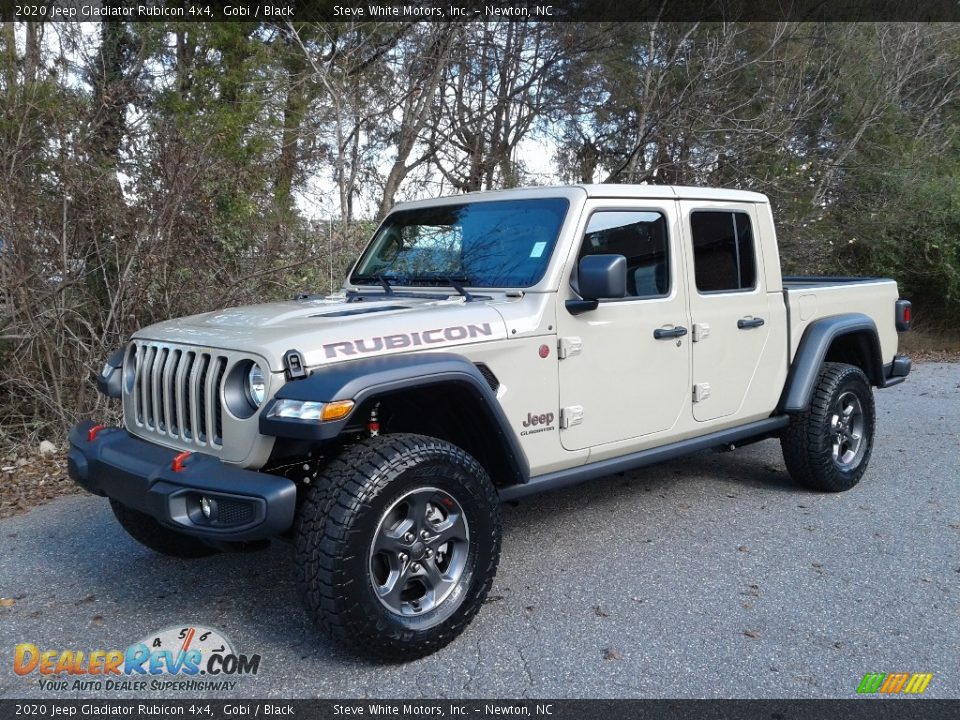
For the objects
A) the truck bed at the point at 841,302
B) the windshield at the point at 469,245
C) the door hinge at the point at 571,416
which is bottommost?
the door hinge at the point at 571,416

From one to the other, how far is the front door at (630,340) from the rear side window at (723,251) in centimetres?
19

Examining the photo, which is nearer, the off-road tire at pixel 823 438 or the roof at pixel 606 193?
the roof at pixel 606 193

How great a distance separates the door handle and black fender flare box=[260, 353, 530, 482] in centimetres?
112

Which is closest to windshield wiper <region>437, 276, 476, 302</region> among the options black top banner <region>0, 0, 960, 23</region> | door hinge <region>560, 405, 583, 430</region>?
door hinge <region>560, 405, 583, 430</region>

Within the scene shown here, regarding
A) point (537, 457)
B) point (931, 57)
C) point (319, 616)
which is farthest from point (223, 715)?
point (931, 57)

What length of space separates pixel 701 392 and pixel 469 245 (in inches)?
59.9

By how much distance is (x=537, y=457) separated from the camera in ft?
12.5

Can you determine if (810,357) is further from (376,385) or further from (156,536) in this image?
(156,536)

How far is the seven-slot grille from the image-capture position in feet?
10.7

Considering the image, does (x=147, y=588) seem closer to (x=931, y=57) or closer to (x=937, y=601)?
(x=937, y=601)

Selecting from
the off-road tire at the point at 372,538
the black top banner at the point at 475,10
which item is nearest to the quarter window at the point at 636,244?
the off-road tire at the point at 372,538

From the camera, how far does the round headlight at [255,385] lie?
317 cm

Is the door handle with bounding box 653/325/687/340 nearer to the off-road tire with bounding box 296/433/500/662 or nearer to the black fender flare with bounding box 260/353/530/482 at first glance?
the black fender flare with bounding box 260/353/530/482

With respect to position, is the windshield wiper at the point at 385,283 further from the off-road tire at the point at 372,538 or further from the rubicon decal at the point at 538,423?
the off-road tire at the point at 372,538
